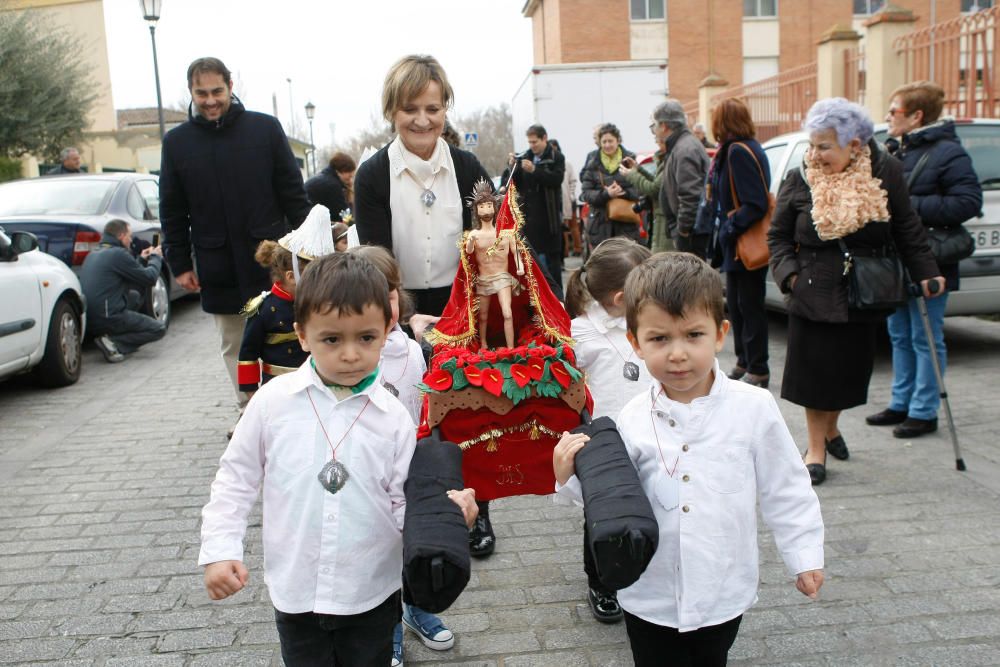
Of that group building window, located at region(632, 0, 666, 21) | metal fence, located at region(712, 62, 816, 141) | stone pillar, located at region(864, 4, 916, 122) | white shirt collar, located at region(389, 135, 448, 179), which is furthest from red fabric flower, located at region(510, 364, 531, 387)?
building window, located at region(632, 0, 666, 21)

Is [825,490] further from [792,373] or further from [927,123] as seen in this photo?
[927,123]

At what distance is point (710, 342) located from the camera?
7.83ft

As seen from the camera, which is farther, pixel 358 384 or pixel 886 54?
pixel 886 54

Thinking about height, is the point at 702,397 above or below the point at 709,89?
below

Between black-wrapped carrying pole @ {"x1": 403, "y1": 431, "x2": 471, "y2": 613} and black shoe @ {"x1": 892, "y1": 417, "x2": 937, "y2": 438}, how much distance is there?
4279mm

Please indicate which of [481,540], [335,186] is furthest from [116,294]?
[481,540]

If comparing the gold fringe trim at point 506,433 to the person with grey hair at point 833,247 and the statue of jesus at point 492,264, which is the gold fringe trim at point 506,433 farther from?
the person with grey hair at point 833,247

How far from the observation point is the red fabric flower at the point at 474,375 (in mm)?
3039

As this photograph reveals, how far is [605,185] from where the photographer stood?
10.0 m

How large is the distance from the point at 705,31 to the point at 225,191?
111 ft

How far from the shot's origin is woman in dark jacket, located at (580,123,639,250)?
391 inches

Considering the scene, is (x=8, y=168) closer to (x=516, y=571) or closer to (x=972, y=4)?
(x=516, y=571)

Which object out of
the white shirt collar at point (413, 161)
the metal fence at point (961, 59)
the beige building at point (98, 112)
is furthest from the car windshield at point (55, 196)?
the beige building at point (98, 112)

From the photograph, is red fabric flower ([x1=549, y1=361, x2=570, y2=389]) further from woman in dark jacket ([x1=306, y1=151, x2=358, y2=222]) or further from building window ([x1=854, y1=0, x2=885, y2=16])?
building window ([x1=854, y1=0, x2=885, y2=16])
